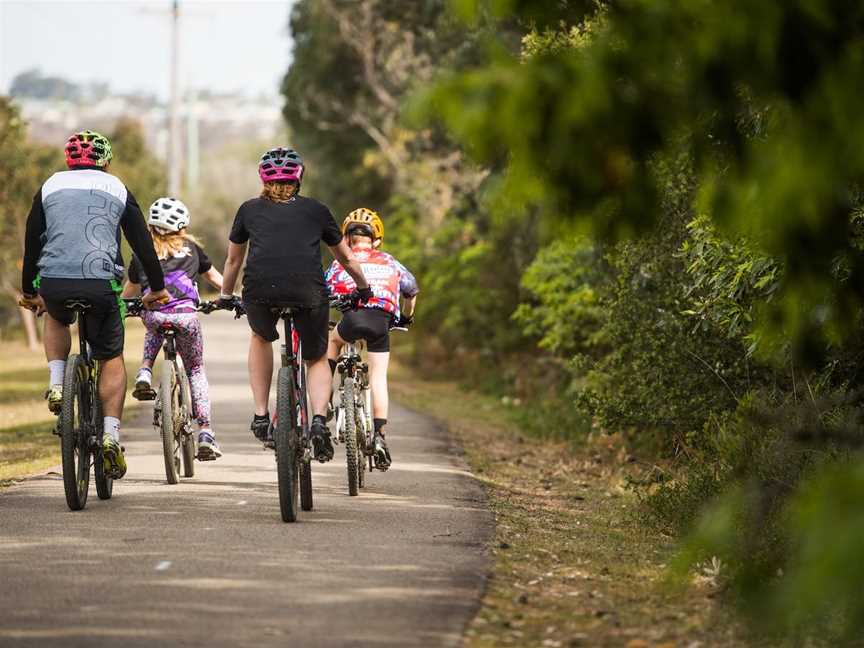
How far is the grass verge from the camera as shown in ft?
21.7

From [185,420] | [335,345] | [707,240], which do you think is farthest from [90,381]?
[707,240]

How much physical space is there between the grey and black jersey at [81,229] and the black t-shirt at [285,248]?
2.39 feet

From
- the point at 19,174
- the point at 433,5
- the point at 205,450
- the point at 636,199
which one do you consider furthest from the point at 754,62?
the point at 19,174

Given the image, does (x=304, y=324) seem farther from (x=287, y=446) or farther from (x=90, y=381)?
(x=90, y=381)

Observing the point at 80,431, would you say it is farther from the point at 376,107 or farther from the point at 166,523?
the point at 376,107

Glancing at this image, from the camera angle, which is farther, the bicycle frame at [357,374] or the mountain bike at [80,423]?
the bicycle frame at [357,374]

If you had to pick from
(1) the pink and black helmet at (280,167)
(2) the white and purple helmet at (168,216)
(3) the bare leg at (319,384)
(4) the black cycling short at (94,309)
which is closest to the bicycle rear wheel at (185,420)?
(2) the white and purple helmet at (168,216)

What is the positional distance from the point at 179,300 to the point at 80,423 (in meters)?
1.65

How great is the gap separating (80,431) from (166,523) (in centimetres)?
91

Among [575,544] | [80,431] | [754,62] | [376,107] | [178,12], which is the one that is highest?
[178,12]

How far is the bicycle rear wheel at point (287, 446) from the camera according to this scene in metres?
8.97

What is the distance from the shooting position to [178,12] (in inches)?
1998

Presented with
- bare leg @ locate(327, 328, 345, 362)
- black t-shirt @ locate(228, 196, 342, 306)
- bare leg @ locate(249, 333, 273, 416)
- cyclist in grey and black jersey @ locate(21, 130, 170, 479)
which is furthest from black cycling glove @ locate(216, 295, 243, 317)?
bare leg @ locate(327, 328, 345, 362)

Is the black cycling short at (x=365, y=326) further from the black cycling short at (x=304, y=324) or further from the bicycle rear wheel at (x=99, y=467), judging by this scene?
the bicycle rear wheel at (x=99, y=467)
